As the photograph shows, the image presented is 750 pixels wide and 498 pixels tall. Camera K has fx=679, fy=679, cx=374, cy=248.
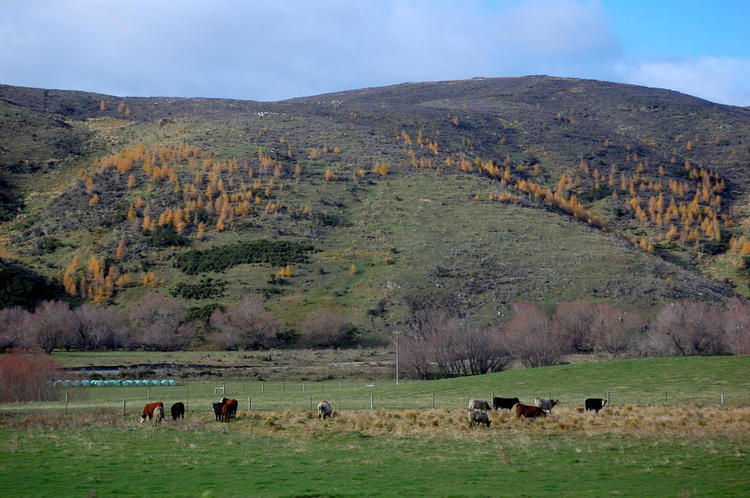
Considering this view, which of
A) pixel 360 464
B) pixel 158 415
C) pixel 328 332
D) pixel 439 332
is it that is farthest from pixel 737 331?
pixel 360 464

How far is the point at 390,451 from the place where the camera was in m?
22.0

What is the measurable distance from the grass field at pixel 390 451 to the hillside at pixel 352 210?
53.4 m

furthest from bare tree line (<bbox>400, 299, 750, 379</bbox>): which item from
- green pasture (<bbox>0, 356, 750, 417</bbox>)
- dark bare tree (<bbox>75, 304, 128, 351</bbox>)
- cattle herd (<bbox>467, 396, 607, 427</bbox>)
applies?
dark bare tree (<bbox>75, 304, 128, 351</bbox>)

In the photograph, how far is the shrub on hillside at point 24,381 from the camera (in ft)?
147

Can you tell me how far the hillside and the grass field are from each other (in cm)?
5340

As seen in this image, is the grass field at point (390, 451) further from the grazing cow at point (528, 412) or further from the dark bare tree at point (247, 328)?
the dark bare tree at point (247, 328)

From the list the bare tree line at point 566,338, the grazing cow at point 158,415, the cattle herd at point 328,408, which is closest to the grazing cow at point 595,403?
the cattle herd at point 328,408

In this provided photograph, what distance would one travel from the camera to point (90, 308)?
285 feet

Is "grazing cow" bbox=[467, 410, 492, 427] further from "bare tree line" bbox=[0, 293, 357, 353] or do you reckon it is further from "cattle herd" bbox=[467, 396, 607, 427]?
"bare tree line" bbox=[0, 293, 357, 353]

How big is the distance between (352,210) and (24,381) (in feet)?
235

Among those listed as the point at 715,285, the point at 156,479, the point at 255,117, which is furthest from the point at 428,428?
the point at 255,117

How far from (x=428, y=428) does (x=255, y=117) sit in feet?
455

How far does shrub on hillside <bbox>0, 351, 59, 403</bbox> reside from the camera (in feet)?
147

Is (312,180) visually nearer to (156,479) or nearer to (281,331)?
(281,331)
